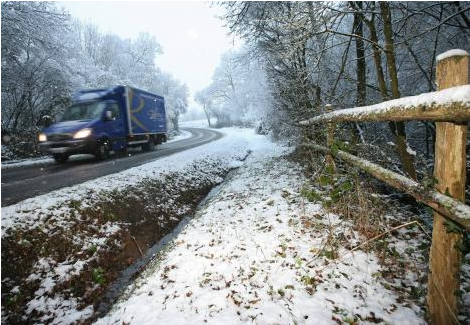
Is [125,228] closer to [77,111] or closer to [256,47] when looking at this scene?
[77,111]

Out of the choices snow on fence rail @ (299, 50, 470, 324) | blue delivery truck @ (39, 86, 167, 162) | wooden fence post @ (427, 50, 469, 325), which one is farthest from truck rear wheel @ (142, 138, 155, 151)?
wooden fence post @ (427, 50, 469, 325)

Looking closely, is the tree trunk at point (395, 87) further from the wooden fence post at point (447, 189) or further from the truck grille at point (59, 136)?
the truck grille at point (59, 136)

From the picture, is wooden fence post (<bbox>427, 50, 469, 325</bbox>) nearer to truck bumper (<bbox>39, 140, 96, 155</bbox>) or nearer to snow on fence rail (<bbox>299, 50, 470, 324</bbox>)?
snow on fence rail (<bbox>299, 50, 470, 324</bbox>)

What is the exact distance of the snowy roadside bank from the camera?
4.04 meters

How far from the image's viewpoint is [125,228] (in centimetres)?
611

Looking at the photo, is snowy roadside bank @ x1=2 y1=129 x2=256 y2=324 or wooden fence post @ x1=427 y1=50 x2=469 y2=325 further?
snowy roadside bank @ x1=2 y1=129 x2=256 y2=324

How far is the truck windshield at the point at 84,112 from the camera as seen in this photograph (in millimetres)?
12320

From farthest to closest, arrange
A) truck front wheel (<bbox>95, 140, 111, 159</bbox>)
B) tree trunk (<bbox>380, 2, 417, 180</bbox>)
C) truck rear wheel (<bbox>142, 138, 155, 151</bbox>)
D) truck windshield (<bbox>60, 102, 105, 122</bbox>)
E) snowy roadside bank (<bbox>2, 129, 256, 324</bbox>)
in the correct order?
truck rear wheel (<bbox>142, 138, 155, 151</bbox>), truck windshield (<bbox>60, 102, 105, 122</bbox>), truck front wheel (<bbox>95, 140, 111, 159</bbox>), tree trunk (<bbox>380, 2, 417, 180</bbox>), snowy roadside bank (<bbox>2, 129, 256, 324</bbox>)

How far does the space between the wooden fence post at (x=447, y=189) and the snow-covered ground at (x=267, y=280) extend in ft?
1.23

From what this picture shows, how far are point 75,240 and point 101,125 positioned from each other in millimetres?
8236

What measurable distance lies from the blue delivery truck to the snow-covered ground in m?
8.13

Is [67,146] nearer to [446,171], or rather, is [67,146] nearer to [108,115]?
[108,115]

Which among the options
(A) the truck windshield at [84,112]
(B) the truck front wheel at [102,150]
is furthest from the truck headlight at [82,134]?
(A) the truck windshield at [84,112]

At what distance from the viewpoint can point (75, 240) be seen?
512cm
